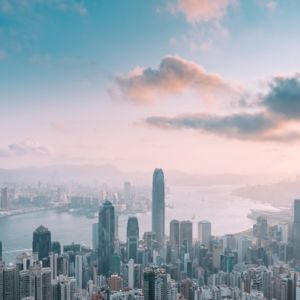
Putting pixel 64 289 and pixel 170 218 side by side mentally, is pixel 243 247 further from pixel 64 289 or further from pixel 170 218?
pixel 64 289

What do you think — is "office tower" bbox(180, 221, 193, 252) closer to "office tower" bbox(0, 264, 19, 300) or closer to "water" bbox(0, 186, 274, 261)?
"water" bbox(0, 186, 274, 261)

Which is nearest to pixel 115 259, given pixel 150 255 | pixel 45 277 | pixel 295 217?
pixel 150 255

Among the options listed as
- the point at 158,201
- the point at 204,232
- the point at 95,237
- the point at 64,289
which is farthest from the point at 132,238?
the point at 64,289

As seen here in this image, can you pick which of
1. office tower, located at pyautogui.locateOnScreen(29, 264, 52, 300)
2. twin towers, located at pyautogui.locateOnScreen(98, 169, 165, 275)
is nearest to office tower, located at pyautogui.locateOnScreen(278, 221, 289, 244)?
twin towers, located at pyautogui.locateOnScreen(98, 169, 165, 275)

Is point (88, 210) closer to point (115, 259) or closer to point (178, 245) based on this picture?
point (178, 245)

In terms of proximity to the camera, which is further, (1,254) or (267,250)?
(267,250)
